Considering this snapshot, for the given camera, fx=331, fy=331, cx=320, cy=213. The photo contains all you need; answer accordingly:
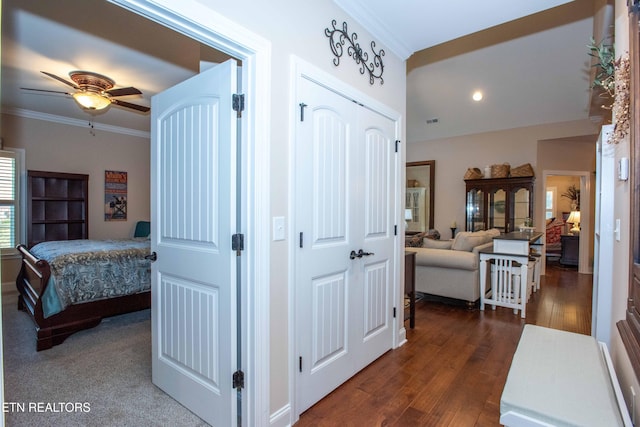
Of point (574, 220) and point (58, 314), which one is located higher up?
point (574, 220)

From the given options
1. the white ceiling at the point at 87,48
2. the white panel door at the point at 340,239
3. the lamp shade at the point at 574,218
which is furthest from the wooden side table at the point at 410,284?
the lamp shade at the point at 574,218

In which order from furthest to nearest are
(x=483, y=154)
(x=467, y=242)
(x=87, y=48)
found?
(x=483, y=154)
(x=467, y=242)
(x=87, y=48)

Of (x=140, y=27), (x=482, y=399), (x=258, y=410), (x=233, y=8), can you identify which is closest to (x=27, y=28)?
(x=140, y=27)

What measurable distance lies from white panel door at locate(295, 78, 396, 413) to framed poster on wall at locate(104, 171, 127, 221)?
5.26 m

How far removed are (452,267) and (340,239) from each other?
97.1 inches

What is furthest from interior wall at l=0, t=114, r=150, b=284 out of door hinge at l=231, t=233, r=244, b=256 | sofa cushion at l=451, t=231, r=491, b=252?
sofa cushion at l=451, t=231, r=491, b=252

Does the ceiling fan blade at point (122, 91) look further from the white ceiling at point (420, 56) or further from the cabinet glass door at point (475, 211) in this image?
the cabinet glass door at point (475, 211)

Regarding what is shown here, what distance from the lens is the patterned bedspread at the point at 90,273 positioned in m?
3.08

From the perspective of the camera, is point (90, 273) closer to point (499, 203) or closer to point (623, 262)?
point (623, 262)

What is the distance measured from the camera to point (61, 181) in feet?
17.7

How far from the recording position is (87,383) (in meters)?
2.41

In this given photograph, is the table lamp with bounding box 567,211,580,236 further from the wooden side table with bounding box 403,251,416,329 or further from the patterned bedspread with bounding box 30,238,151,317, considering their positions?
the patterned bedspread with bounding box 30,238,151,317

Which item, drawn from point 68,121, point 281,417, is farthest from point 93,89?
point 281,417

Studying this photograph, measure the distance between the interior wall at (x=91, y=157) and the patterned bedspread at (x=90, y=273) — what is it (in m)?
1.93
